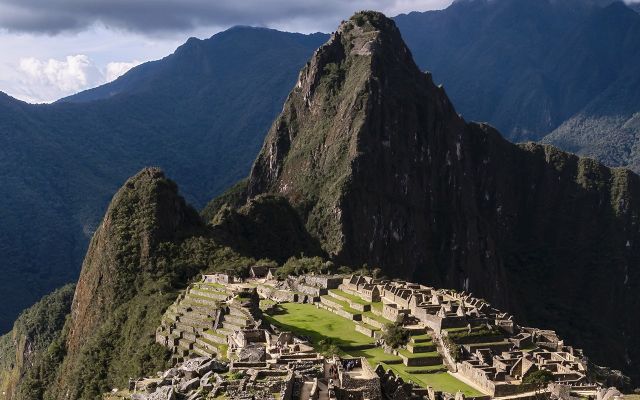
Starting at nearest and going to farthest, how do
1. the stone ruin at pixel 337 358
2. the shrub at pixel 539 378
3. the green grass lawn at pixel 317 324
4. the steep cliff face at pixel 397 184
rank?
the stone ruin at pixel 337 358, the shrub at pixel 539 378, the green grass lawn at pixel 317 324, the steep cliff face at pixel 397 184

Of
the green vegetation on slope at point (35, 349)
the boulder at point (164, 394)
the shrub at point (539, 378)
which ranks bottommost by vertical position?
the green vegetation on slope at point (35, 349)

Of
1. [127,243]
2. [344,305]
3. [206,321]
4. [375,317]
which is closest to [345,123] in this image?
[127,243]

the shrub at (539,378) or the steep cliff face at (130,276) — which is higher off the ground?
the shrub at (539,378)

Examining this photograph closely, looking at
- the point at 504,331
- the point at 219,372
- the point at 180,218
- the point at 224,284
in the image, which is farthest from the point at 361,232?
the point at 219,372

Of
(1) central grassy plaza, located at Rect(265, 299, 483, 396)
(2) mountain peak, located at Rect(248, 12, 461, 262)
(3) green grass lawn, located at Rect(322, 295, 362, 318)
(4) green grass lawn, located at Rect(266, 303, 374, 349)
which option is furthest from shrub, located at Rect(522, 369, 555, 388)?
(2) mountain peak, located at Rect(248, 12, 461, 262)

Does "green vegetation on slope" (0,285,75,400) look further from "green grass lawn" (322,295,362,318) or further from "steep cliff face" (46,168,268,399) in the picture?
"green grass lawn" (322,295,362,318)

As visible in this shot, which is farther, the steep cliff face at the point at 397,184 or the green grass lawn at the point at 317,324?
the steep cliff face at the point at 397,184

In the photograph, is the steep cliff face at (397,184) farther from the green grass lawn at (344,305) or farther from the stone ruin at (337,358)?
the stone ruin at (337,358)

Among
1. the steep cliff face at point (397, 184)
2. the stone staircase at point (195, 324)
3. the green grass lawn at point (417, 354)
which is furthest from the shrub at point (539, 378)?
the steep cliff face at point (397, 184)
